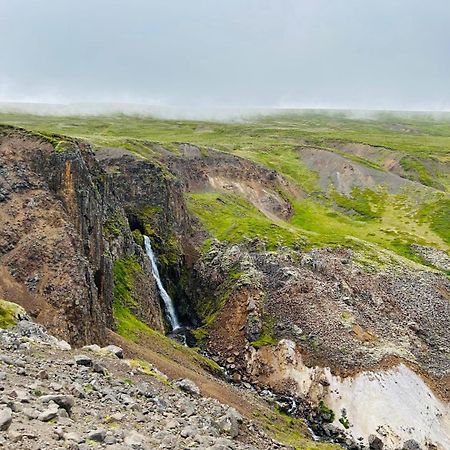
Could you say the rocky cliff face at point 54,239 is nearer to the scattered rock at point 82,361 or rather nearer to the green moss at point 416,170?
the scattered rock at point 82,361

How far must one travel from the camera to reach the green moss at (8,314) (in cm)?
3058

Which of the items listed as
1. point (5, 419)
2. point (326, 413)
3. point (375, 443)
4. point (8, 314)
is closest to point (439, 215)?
point (326, 413)

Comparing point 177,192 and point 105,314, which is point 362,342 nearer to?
point 105,314

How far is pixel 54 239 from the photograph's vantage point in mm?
44625

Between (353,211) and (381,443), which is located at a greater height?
(353,211)

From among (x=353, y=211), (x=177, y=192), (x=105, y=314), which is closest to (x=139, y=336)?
(x=105, y=314)

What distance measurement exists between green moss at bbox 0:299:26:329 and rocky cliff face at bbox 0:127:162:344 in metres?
5.95

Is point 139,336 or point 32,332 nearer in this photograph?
point 32,332

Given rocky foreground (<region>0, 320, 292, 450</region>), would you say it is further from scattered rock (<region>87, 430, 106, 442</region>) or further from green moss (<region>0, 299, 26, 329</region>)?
green moss (<region>0, 299, 26, 329</region>)

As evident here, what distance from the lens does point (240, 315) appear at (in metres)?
68.2

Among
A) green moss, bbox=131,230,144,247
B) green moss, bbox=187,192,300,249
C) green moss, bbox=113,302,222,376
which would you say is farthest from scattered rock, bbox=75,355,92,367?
green moss, bbox=187,192,300,249

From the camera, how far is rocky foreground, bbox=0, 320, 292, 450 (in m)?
15.6

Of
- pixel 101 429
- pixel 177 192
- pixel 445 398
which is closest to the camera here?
pixel 101 429

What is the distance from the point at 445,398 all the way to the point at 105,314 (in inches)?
1491
